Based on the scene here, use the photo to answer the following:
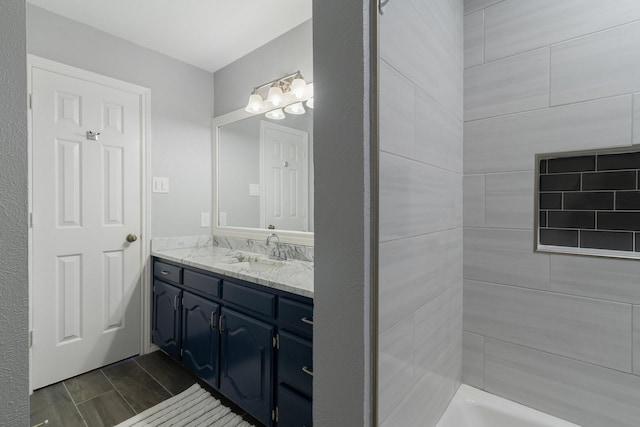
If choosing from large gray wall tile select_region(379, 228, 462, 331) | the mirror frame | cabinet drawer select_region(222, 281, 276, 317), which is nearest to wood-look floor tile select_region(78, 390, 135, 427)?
cabinet drawer select_region(222, 281, 276, 317)

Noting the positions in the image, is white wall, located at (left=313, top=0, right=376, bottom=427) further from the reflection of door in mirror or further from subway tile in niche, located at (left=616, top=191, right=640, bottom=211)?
the reflection of door in mirror

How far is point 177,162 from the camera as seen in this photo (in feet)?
8.51

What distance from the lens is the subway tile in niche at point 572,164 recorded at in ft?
3.82

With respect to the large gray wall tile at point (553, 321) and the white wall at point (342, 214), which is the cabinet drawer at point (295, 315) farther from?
the large gray wall tile at point (553, 321)

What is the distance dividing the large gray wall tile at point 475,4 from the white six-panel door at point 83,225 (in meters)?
2.35

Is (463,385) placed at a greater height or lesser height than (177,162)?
lesser

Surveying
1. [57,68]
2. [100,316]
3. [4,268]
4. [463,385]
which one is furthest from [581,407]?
[57,68]

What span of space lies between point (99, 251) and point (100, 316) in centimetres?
48

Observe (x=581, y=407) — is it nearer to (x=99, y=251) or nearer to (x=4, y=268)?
(x=4, y=268)

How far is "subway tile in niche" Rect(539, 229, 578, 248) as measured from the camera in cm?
121

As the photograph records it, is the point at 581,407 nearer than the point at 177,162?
Yes

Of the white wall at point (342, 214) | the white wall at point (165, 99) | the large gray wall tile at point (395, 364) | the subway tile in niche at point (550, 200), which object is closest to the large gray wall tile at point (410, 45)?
the white wall at point (342, 214)

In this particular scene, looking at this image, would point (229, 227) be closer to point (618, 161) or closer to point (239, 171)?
point (239, 171)

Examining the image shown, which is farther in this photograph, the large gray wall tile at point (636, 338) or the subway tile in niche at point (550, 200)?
the subway tile in niche at point (550, 200)
